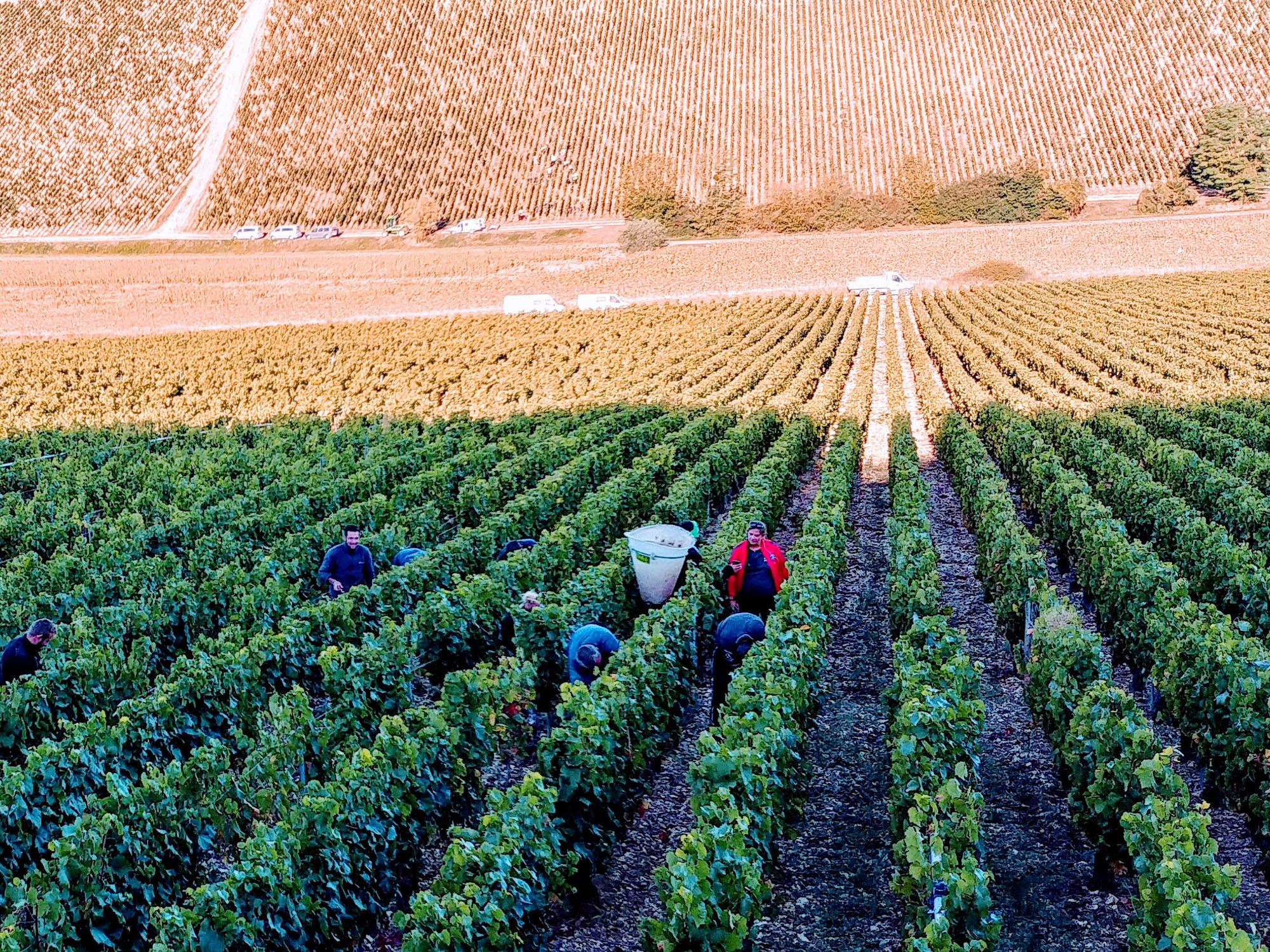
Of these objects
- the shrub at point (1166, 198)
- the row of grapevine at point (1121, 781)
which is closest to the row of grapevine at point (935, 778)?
the row of grapevine at point (1121, 781)

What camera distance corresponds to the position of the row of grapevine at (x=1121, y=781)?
595 cm

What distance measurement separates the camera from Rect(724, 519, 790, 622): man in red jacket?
36.9 feet

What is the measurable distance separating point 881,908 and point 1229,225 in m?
59.0

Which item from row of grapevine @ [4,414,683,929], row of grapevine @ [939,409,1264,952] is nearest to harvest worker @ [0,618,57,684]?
row of grapevine @ [4,414,683,929]

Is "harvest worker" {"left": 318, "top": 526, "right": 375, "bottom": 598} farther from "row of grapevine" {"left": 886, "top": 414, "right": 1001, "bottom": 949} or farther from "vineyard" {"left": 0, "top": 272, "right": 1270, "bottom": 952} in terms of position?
"row of grapevine" {"left": 886, "top": 414, "right": 1001, "bottom": 949}

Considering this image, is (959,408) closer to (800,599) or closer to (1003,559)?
(1003,559)

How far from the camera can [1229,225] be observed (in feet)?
191

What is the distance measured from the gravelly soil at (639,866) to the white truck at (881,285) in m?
48.1

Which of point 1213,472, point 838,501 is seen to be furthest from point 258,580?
point 1213,472

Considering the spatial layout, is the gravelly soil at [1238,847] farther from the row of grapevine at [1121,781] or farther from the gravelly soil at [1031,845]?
the gravelly soil at [1031,845]

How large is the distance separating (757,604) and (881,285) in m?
48.0

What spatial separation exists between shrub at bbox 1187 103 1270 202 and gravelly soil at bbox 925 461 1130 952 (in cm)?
5982

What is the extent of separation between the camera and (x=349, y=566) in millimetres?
12680

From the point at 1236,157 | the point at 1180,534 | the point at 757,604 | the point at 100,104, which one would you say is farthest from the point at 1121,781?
the point at 100,104
